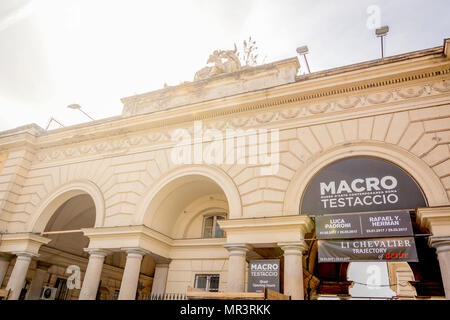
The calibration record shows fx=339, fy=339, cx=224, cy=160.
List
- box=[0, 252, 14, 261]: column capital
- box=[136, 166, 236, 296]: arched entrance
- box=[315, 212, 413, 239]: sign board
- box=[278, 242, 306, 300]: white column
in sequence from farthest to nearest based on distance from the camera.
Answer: box=[0, 252, 14, 261]: column capital → box=[136, 166, 236, 296]: arched entrance → box=[278, 242, 306, 300]: white column → box=[315, 212, 413, 239]: sign board

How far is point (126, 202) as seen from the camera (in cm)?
1481

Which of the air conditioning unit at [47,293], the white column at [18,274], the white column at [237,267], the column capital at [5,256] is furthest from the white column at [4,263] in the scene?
the white column at [237,267]

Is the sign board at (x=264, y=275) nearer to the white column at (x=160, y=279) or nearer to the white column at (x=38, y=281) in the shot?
the white column at (x=160, y=279)

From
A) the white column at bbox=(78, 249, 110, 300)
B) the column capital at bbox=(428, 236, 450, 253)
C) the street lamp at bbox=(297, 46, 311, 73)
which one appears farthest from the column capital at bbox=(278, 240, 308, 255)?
the street lamp at bbox=(297, 46, 311, 73)

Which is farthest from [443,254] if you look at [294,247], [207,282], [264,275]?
[207,282]

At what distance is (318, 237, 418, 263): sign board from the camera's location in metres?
9.80

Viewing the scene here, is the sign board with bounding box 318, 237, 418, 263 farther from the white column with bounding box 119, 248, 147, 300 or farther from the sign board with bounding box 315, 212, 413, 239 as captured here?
the white column with bounding box 119, 248, 147, 300

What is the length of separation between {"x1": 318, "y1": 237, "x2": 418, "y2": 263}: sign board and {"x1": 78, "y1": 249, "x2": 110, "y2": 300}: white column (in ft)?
29.4

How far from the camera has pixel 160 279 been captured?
16.0 metres

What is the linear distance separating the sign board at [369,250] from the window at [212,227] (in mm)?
7127

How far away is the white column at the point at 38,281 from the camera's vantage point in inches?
725

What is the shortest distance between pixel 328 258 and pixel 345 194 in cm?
221

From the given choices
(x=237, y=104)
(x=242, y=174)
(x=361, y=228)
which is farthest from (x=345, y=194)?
(x=237, y=104)
